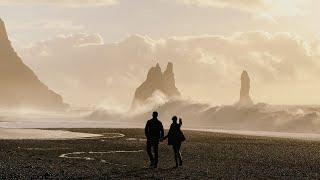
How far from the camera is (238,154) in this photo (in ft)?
123

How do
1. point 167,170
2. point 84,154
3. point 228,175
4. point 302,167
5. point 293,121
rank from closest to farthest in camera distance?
point 228,175 < point 167,170 < point 302,167 < point 84,154 < point 293,121

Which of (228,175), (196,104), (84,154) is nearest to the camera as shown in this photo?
(228,175)

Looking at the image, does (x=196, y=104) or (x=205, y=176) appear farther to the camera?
(x=196, y=104)

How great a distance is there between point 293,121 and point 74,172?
3232 inches

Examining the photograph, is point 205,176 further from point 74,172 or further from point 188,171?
point 74,172

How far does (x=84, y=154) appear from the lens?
1398 inches

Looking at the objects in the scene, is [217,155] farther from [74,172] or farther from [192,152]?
[74,172]

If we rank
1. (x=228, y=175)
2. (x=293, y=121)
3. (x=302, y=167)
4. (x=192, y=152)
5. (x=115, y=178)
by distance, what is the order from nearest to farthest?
(x=115, y=178) → (x=228, y=175) → (x=302, y=167) → (x=192, y=152) → (x=293, y=121)

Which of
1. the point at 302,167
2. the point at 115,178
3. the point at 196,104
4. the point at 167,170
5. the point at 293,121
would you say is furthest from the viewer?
the point at 196,104

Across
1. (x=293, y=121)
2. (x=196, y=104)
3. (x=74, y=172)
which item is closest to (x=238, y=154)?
(x=74, y=172)

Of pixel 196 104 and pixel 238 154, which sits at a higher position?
pixel 196 104

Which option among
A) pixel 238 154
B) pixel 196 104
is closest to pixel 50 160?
pixel 238 154

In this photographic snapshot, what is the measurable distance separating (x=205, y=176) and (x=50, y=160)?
10361mm

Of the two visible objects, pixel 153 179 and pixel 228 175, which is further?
pixel 228 175
